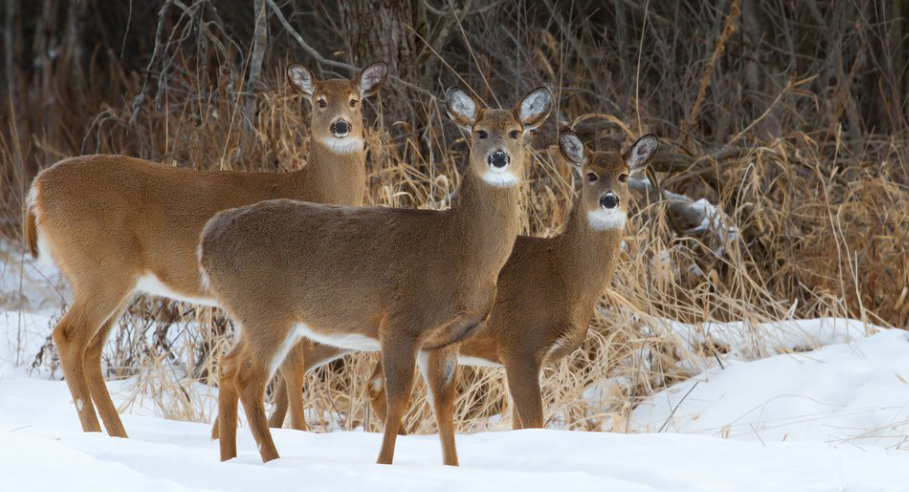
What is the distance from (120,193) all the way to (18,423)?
4.60 feet

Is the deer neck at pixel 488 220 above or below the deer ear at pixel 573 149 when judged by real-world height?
below

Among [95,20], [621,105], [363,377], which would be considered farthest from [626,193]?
[95,20]

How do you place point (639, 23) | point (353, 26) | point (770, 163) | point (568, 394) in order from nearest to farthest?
1. point (568, 394)
2. point (353, 26)
3. point (770, 163)
4. point (639, 23)

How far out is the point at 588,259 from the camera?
6.21 meters

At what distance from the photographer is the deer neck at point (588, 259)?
618 cm

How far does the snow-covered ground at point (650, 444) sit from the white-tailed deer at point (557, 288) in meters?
0.38

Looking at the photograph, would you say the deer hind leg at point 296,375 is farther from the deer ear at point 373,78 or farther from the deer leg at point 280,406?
the deer ear at point 373,78

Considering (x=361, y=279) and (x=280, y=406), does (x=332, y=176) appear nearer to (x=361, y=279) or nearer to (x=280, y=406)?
(x=280, y=406)

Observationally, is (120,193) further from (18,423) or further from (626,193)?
(626,193)

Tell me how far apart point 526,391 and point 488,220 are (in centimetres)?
108

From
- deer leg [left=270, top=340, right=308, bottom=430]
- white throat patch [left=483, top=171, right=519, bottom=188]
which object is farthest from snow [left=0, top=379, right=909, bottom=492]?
white throat patch [left=483, top=171, right=519, bottom=188]

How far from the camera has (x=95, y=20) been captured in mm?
17484

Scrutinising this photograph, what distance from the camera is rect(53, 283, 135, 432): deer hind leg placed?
6312 mm

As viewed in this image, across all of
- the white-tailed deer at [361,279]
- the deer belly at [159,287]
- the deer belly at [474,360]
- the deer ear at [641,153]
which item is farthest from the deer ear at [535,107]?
the deer belly at [159,287]
